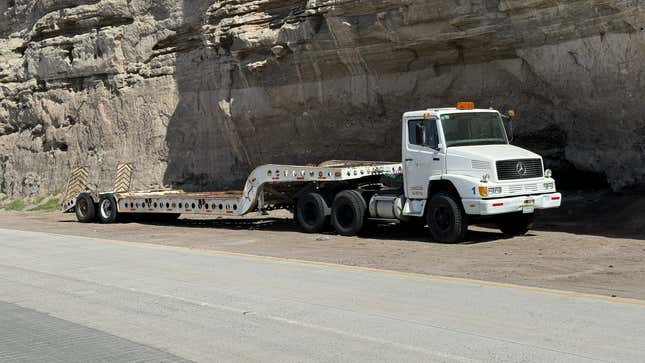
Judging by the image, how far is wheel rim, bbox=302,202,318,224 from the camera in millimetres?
18473

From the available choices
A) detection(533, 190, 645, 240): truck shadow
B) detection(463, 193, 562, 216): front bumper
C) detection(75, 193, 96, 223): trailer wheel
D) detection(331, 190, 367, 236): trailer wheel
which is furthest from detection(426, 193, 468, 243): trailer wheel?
detection(75, 193, 96, 223): trailer wheel

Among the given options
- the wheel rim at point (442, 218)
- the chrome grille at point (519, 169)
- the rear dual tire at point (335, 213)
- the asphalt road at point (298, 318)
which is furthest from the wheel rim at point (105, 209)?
Result: the chrome grille at point (519, 169)

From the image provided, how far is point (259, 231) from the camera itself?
2016cm

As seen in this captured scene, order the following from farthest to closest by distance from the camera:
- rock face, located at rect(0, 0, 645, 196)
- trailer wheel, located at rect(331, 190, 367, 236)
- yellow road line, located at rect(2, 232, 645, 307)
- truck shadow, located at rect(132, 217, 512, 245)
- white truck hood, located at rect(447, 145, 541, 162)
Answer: rock face, located at rect(0, 0, 645, 196), trailer wheel, located at rect(331, 190, 367, 236), truck shadow, located at rect(132, 217, 512, 245), white truck hood, located at rect(447, 145, 541, 162), yellow road line, located at rect(2, 232, 645, 307)

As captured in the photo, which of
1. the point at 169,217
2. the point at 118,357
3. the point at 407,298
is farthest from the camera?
the point at 169,217

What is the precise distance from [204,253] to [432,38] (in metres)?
9.17

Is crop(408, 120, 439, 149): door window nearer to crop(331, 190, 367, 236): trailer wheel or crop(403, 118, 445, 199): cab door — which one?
crop(403, 118, 445, 199): cab door

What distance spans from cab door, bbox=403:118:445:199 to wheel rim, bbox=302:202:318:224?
9.57 ft

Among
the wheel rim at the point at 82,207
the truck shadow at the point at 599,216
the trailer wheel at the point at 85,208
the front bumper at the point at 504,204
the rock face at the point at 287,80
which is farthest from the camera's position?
the wheel rim at the point at 82,207

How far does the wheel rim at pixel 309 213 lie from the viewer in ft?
60.6

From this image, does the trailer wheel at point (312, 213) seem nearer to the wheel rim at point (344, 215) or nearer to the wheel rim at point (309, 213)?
Result: the wheel rim at point (309, 213)

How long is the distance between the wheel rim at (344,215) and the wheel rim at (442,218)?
2.54m

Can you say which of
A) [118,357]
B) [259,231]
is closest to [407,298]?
[118,357]

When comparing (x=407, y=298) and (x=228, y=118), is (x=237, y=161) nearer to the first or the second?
(x=228, y=118)
